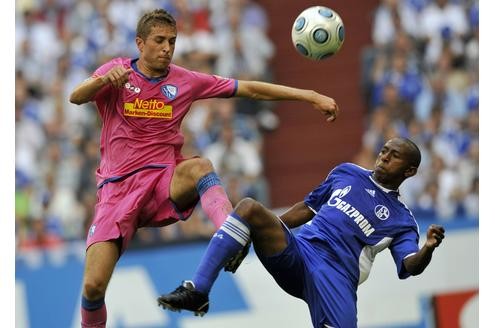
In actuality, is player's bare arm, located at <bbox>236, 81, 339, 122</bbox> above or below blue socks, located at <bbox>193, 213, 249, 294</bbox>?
above

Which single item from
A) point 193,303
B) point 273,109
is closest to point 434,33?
point 273,109

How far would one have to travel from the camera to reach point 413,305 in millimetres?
13578

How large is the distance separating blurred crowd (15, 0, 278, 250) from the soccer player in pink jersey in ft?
20.8

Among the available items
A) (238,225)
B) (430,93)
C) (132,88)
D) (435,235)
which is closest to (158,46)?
(132,88)

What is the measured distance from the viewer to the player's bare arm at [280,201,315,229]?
979cm

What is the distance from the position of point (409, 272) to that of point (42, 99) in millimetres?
12398

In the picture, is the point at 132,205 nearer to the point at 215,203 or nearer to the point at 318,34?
the point at 215,203

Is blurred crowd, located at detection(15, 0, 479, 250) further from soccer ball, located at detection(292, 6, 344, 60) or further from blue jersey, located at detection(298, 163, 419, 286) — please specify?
soccer ball, located at detection(292, 6, 344, 60)

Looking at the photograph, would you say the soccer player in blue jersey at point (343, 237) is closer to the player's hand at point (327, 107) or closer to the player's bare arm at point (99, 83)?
the player's hand at point (327, 107)

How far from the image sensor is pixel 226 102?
61.6ft

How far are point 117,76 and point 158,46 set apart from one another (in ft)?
1.81

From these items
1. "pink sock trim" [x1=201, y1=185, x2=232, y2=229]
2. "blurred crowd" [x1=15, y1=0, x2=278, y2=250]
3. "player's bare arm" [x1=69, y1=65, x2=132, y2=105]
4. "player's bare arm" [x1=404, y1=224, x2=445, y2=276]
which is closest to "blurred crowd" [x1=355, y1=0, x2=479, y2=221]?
"blurred crowd" [x1=15, y1=0, x2=278, y2=250]

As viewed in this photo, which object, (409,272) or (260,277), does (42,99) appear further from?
(409,272)

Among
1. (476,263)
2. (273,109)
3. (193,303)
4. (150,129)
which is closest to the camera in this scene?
(193,303)
